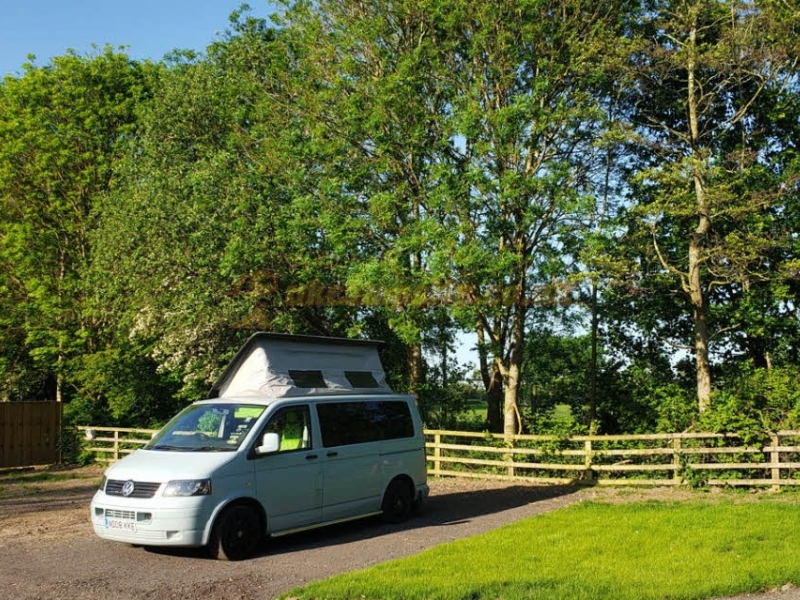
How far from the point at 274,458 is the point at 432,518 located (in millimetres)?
3612

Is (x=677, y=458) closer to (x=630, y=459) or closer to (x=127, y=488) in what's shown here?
(x=630, y=459)

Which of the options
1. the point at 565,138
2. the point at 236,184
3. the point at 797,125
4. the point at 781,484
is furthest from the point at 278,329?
the point at 797,125

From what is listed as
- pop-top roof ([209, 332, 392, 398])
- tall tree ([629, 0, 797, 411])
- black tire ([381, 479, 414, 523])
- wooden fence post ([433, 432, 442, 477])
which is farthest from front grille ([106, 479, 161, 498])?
tall tree ([629, 0, 797, 411])

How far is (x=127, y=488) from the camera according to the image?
953cm

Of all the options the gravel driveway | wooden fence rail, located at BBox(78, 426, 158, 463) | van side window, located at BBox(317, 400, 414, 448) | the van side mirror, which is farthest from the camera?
wooden fence rail, located at BBox(78, 426, 158, 463)

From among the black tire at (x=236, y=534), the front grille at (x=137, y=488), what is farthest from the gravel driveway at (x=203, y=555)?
the front grille at (x=137, y=488)

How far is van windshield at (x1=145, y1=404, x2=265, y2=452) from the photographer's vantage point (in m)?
10.1

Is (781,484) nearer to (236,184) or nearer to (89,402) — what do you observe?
(236,184)

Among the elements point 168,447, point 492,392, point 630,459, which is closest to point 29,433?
point 492,392

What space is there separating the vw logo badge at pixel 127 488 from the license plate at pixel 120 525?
12.0 inches

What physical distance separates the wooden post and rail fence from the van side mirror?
349 inches

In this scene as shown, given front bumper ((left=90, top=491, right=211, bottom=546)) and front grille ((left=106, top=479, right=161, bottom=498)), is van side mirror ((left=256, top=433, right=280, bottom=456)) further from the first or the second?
front grille ((left=106, top=479, right=161, bottom=498))

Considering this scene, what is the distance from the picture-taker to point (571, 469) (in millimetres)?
17422

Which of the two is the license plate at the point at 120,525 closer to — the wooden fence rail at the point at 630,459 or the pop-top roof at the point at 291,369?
the pop-top roof at the point at 291,369
